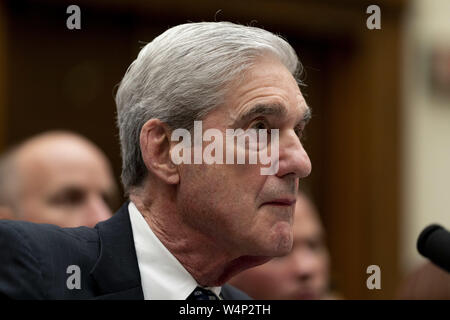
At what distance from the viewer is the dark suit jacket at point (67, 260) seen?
1.67m

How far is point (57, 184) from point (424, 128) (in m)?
3.81

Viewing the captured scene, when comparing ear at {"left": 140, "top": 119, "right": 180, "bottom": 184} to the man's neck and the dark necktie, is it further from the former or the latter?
the dark necktie

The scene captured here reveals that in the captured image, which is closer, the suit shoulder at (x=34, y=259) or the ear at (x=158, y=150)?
the suit shoulder at (x=34, y=259)

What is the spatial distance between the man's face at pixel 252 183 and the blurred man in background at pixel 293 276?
1553mm

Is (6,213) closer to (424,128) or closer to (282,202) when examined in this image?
(282,202)

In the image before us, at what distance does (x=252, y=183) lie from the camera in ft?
6.00

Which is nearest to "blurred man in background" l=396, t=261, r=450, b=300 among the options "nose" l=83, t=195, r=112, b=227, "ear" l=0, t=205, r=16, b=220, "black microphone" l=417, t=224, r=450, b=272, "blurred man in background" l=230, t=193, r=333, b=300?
"black microphone" l=417, t=224, r=450, b=272

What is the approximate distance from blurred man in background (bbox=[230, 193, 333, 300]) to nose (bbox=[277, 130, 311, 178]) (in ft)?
5.31

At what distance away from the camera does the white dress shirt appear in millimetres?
1866

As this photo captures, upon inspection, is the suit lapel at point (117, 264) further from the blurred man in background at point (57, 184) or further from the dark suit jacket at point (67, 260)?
the blurred man in background at point (57, 184)

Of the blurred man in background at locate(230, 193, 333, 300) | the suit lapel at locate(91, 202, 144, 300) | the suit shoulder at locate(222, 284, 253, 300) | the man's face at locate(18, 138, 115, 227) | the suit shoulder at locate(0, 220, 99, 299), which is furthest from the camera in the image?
the blurred man in background at locate(230, 193, 333, 300)

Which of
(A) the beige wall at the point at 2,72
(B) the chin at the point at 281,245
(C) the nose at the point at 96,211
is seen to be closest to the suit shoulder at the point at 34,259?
(B) the chin at the point at 281,245

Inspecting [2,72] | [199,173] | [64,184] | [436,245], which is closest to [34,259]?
[199,173]

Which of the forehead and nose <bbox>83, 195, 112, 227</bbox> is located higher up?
the forehead
